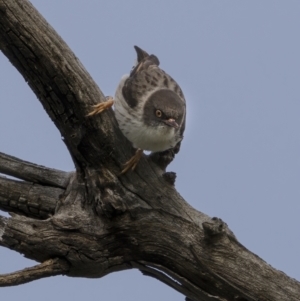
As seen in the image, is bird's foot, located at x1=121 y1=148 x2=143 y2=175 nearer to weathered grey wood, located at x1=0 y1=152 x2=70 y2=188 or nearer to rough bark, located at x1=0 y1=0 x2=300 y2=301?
rough bark, located at x1=0 y1=0 x2=300 y2=301

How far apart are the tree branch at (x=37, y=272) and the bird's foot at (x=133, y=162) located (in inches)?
39.0

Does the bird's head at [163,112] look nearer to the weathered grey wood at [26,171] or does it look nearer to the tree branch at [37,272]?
the weathered grey wood at [26,171]

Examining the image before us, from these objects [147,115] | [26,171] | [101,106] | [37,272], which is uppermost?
[147,115]

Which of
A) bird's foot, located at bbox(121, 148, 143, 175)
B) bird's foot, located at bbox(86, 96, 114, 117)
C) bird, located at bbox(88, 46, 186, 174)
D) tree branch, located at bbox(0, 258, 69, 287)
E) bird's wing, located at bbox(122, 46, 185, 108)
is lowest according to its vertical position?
tree branch, located at bbox(0, 258, 69, 287)

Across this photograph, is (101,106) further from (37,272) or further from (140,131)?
(37,272)

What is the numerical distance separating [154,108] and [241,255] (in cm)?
157

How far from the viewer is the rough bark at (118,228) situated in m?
6.39

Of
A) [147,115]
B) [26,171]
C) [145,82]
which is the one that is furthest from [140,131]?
[26,171]

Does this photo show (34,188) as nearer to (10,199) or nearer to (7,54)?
(10,199)

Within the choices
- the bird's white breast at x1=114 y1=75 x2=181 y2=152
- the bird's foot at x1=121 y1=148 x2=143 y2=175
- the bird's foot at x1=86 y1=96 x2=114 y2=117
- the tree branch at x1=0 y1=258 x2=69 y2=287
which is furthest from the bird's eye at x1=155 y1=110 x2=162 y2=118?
the tree branch at x1=0 y1=258 x2=69 y2=287

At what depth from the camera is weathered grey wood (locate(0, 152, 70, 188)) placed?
730cm

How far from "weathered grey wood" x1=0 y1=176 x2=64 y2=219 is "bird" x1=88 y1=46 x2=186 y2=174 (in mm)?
946

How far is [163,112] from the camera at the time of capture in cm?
664

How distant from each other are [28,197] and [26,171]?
0.28 meters
